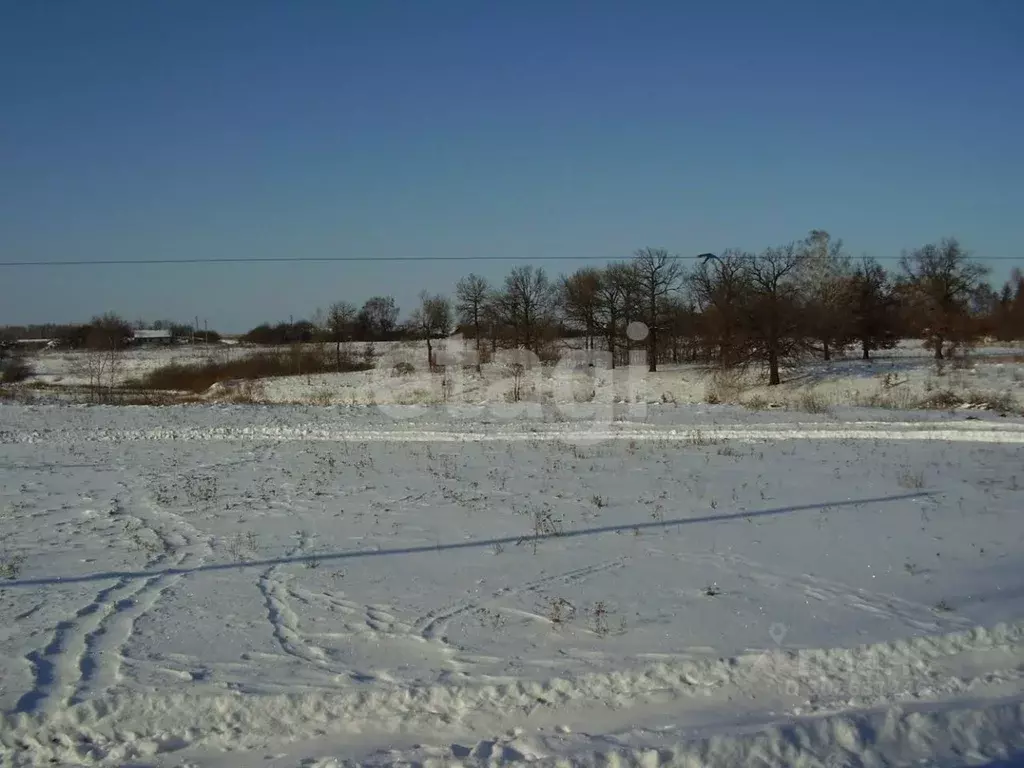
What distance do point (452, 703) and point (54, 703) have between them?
3069mm

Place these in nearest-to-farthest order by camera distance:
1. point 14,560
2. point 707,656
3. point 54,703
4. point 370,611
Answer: point 54,703 → point 707,656 → point 370,611 → point 14,560

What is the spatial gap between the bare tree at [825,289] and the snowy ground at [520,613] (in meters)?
32.8

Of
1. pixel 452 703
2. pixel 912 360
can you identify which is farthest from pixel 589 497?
pixel 912 360

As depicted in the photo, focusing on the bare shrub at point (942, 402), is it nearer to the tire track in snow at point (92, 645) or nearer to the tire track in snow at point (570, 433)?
the tire track in snow at point (570, 433)

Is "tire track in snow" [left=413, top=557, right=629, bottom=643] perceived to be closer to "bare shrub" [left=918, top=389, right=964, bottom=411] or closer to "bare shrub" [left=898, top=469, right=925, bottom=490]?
"bare shrub" [left=898, top=469, right=925, bottom=490]

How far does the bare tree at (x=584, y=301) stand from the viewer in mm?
61059

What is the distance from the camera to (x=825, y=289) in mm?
58500

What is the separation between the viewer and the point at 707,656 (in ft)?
22.1

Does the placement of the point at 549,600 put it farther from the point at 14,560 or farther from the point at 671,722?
the point at 14,560

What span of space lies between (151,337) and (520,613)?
126 m

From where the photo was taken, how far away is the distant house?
111 m

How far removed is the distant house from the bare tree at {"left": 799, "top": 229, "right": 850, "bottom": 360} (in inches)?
3301

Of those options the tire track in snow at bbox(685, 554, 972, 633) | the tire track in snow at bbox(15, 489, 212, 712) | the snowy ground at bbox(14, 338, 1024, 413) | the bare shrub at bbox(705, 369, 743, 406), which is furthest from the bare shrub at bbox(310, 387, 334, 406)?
the tire track in snow at bbox(685, 554, 972, 633)

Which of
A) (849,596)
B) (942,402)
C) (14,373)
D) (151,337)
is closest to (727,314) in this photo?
(942,402)
